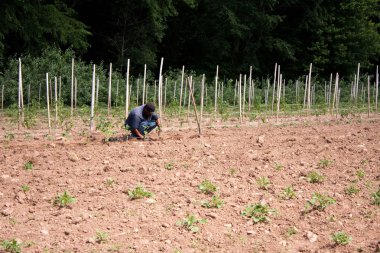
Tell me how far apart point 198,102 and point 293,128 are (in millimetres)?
10874

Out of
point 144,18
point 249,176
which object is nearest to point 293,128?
point 249,176

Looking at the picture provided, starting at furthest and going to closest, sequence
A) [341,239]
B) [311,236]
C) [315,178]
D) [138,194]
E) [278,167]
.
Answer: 1. [278,167]
2. [315,178]
3. [138,194]
4. [311,236]
5. [341,239]

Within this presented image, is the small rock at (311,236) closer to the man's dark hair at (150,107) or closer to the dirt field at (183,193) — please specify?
the dirt field at (183,193)

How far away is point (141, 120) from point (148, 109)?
1.04ft

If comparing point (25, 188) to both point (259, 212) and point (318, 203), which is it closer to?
point (259, 212)

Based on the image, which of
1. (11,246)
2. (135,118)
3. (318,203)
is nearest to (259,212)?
(318,203)

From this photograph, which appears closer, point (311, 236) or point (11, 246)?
point (11, 246)

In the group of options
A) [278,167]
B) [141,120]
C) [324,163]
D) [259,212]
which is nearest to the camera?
[259,212]

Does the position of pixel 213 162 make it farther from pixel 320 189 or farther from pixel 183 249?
pixel 183 249

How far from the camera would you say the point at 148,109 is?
356 inches

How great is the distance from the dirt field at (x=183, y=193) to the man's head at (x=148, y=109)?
0.58 meters

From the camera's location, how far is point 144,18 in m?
26.3

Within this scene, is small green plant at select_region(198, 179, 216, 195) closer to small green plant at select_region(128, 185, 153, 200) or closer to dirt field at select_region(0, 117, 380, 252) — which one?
dirt field at select_region(0, 117, 380, 252)

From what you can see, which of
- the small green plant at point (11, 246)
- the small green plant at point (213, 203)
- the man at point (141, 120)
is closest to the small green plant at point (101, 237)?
the small green plant at point (11, 246)
